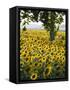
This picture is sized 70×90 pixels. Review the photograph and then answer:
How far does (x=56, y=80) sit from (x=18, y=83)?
60 centimetres

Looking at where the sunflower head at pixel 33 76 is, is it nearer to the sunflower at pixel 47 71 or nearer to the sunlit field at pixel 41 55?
the sunlit field at pixel 41 55

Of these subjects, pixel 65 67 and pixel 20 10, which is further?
pixel 65 67

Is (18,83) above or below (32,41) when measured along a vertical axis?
below

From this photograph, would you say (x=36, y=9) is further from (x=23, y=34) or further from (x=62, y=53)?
(x=62, y=53)

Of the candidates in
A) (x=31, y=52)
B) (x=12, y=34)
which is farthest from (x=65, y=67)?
(x=12, y=34)

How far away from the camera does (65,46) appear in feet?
17.4

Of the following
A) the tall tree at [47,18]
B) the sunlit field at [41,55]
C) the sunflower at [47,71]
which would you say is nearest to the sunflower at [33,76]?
the sunlit field at [41,55]

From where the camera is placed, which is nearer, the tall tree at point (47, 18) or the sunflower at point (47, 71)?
the tall tree at point (47, 18)

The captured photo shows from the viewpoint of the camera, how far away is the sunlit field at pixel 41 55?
500cm

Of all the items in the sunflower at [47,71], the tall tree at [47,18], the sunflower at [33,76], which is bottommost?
the sunflower at [33,76]

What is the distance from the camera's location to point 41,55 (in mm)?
5121

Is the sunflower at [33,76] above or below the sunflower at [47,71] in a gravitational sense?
below

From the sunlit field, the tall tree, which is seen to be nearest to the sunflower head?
the sunlit field

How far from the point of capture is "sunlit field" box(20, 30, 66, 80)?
16.4 feet
